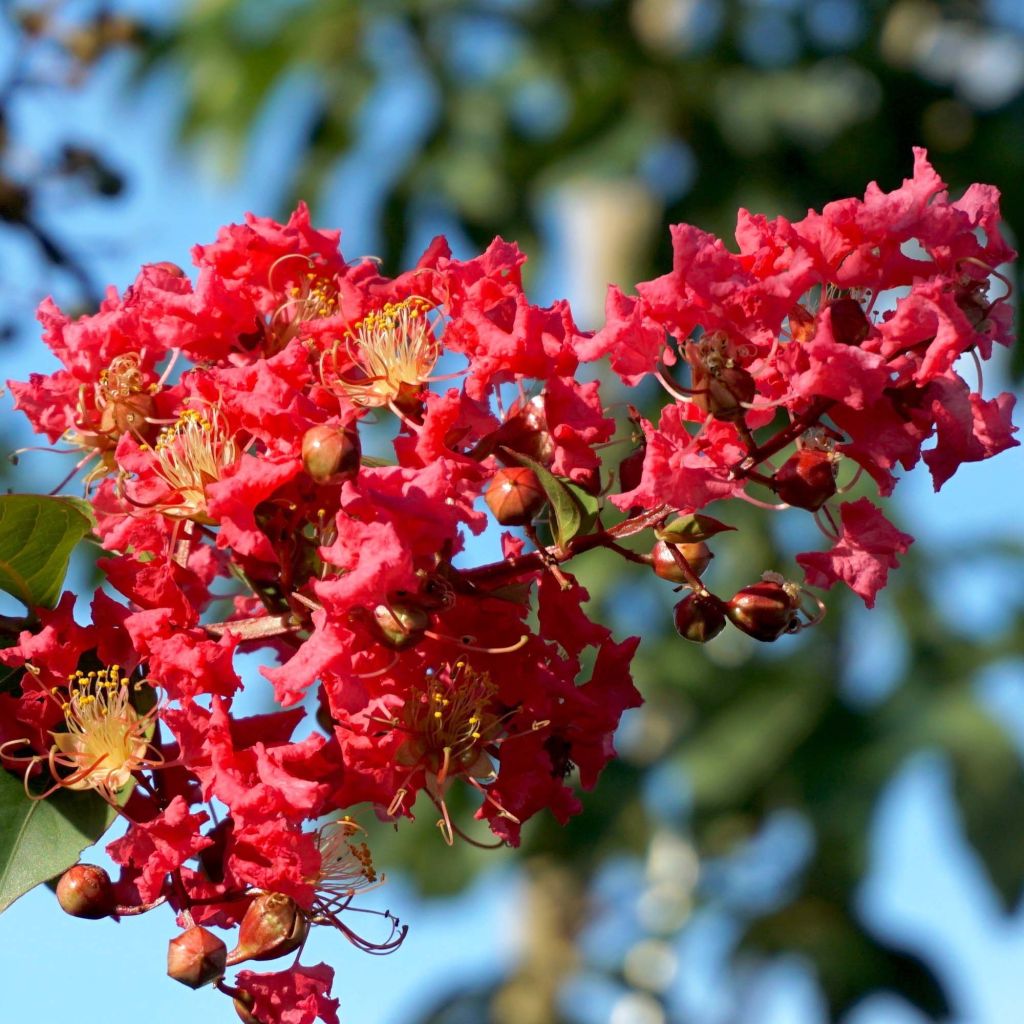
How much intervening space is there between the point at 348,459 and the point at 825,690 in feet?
10.3

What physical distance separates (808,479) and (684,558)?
0.12m

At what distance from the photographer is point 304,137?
4.78 meters

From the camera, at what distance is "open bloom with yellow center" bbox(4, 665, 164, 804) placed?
1307mm

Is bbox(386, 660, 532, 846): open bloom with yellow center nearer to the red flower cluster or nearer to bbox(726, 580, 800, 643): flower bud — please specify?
the red flower cluster

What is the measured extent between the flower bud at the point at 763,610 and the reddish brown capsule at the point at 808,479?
88 millimetres

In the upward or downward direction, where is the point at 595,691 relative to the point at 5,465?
upward

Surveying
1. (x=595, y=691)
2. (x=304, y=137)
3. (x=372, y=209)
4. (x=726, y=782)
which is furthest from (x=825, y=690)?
(x=595, y=691)

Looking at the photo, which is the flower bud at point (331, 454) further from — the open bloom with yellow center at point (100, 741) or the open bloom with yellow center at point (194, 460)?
the open bloom with yellow center at point (100, 741)

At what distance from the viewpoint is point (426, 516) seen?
3.94ft

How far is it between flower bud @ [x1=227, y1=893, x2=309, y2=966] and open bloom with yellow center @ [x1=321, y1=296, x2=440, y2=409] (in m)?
0.41

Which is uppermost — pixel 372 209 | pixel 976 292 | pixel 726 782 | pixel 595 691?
pixel 976 292

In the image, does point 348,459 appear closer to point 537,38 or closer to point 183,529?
point 183,529

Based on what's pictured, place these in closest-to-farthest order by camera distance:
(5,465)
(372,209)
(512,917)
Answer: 1. (5,465)
2. (372,209)
3. (512,917)

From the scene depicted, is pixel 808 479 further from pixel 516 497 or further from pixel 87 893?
pixel 87 893
